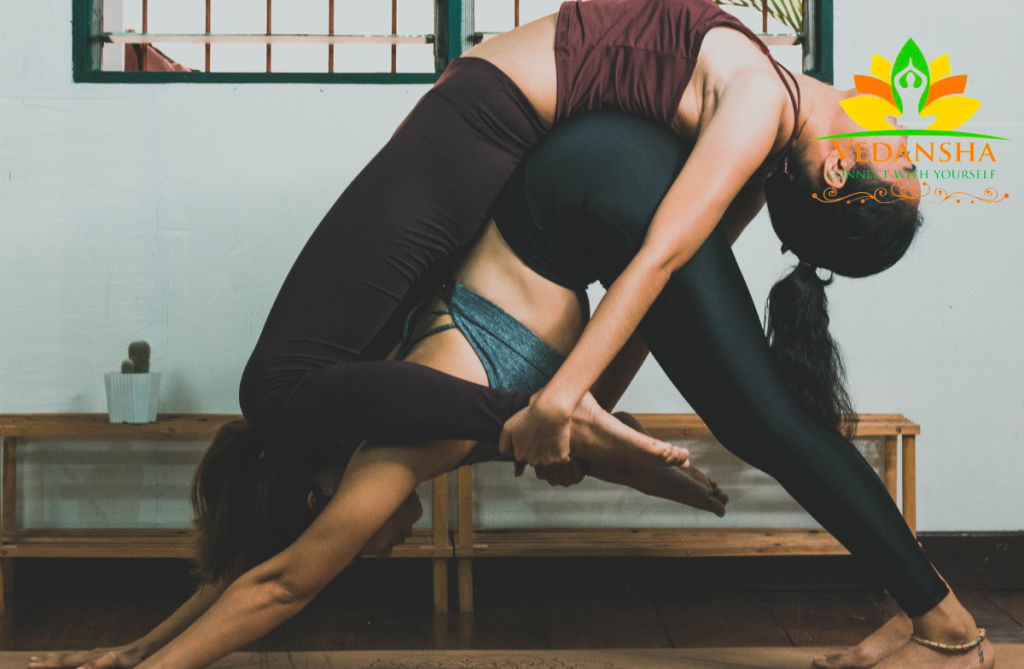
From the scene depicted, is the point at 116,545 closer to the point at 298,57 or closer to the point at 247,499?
the point at 247,499

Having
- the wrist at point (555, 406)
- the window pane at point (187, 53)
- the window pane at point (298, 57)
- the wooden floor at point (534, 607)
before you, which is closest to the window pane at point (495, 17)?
the window pane at point (298, 57)

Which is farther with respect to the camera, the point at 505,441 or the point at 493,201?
the point at 493,201

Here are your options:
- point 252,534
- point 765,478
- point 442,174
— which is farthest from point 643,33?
point 765,478

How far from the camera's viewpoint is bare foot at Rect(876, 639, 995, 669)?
1223 mm

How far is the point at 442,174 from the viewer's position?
4.18ft

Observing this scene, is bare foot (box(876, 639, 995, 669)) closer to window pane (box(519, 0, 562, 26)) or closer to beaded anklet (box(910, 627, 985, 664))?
beaded anklet (box(910, 627, 985, 664))

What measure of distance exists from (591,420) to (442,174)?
43cm

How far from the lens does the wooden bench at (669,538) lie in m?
2.19

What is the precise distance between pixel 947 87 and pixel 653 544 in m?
1.56

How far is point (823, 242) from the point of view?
136cm

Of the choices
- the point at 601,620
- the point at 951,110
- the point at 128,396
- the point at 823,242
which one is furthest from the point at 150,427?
the point at 951,110

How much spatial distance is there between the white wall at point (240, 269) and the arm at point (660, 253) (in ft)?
4.24

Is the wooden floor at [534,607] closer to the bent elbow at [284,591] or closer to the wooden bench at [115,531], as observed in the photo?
the wooden bench at [115,531]

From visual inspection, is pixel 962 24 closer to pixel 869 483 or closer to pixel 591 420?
pixel 869 483
